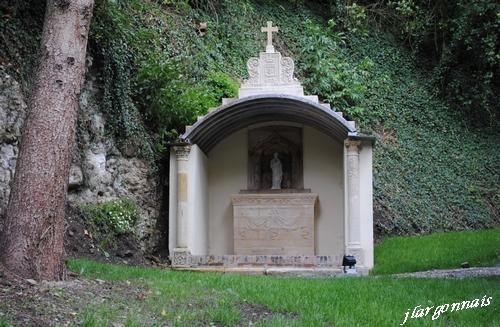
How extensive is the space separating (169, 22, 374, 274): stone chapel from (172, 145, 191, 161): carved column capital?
0.02 m

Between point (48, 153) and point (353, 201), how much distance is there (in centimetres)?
737

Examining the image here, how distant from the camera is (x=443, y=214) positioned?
1848 centimetres

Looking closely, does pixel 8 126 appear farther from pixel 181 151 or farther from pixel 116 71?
pixel 181 151

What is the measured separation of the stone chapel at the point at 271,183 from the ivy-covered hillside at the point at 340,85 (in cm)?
97

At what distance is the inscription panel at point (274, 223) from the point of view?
14.2 metres

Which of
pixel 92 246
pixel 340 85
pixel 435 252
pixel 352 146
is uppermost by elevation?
pixel 340 85

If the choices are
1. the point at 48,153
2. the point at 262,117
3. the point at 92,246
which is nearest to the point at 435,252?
the point at 262,117

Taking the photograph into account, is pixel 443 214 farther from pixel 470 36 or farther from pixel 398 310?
pixel 398 310

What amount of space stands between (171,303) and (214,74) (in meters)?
11.2

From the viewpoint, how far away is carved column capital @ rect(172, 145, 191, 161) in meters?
13.3

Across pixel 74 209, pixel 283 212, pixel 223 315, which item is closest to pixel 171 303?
pixel 223 315

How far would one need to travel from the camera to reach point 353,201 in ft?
41.7

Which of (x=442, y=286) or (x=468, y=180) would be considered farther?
(x=468, y=180)

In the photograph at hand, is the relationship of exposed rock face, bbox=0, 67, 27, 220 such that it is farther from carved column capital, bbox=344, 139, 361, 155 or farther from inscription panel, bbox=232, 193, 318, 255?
carved column capital, bbox=344, 139, 361, 155
